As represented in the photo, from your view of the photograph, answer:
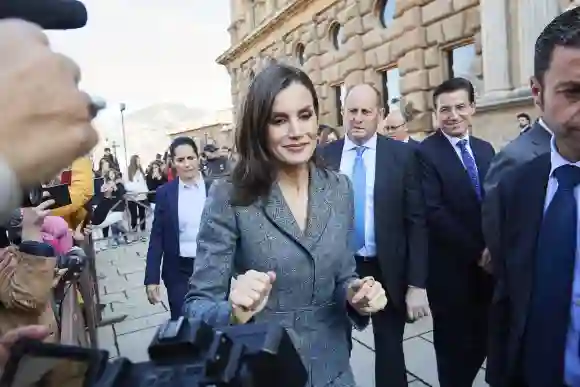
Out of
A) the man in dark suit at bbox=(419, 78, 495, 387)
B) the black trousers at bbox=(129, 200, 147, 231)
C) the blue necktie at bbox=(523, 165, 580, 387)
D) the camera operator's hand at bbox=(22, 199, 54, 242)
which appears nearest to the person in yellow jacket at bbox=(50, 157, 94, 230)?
the camera operator's hand at bbox=(22, 199, 54, 242)

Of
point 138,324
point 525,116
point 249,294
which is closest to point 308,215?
point 249,294

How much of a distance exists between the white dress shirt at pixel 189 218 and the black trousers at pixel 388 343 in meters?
1.53

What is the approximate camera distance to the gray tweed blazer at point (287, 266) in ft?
5.88

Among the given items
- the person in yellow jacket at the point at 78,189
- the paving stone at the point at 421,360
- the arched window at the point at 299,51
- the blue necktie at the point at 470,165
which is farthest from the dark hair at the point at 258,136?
the arched window at the point at 299,51

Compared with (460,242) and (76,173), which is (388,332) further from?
(76,173)

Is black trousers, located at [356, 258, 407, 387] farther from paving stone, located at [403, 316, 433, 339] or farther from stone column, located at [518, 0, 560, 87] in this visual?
stone column, located at [518, 0, 560, 87]

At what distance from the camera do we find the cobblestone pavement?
4.09m

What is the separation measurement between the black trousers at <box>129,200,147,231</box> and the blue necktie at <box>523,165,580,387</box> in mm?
11818

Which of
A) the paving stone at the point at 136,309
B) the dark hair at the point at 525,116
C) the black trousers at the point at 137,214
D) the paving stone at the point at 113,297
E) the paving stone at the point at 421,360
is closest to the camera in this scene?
the paving stone at the point at 421,360

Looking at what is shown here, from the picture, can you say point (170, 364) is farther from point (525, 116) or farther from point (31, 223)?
point (525, 116)

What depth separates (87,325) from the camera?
4.25 m

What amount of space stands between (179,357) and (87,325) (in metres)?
3.95

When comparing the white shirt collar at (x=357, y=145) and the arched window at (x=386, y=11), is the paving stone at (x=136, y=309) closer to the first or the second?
the white shirt collar at (x=357, y=145)

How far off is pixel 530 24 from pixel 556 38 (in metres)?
7.67
